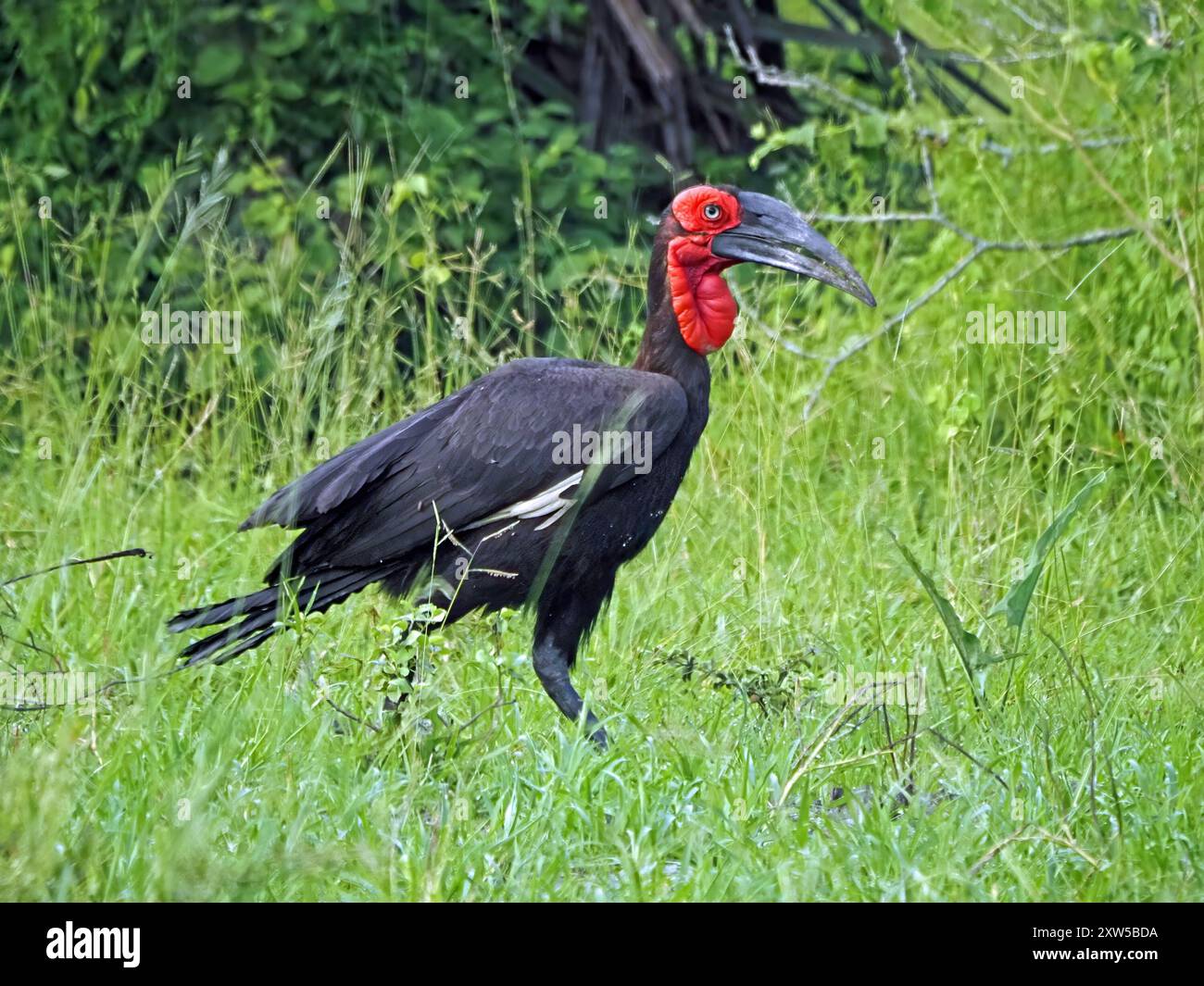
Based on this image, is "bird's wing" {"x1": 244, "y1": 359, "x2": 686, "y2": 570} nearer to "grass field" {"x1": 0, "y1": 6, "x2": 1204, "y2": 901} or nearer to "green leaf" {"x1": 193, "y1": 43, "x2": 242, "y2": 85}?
"grass field" {"x1": 0, "y1": 6, "x2": 1204, "y2": 901}

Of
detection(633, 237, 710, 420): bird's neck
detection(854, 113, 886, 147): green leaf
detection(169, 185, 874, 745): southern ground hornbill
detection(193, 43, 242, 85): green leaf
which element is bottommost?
detection(169, 185, 874, 745): southern ground hornbill

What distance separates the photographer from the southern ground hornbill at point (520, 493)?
135 inches

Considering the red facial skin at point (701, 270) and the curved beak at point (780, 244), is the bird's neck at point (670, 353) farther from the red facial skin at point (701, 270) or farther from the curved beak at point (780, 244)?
the curved beak at point (780, 244)

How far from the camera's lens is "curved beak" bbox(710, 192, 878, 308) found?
11.9 feet

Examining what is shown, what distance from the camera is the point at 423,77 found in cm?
604

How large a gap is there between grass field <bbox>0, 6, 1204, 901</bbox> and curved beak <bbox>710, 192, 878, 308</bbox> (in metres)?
0.62

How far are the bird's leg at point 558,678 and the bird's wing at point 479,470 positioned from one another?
29 centimetres

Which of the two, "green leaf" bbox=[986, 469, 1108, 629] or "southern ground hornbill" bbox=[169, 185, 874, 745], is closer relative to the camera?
"green leaf" bbox=[986, 469, 1108, 629]

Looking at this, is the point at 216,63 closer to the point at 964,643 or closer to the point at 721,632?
the point at 721,632

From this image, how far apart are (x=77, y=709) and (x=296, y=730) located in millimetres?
393

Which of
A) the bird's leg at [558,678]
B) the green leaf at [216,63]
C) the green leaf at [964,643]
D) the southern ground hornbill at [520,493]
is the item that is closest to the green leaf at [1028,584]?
the green leaf at [964,643]

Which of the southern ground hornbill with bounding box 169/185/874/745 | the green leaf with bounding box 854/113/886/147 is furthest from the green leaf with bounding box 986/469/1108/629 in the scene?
the green leaf with bounding box 854/113/886/147

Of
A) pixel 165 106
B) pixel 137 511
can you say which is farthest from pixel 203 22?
pixel 137 511

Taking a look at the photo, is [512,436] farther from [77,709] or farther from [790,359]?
[790,359]
